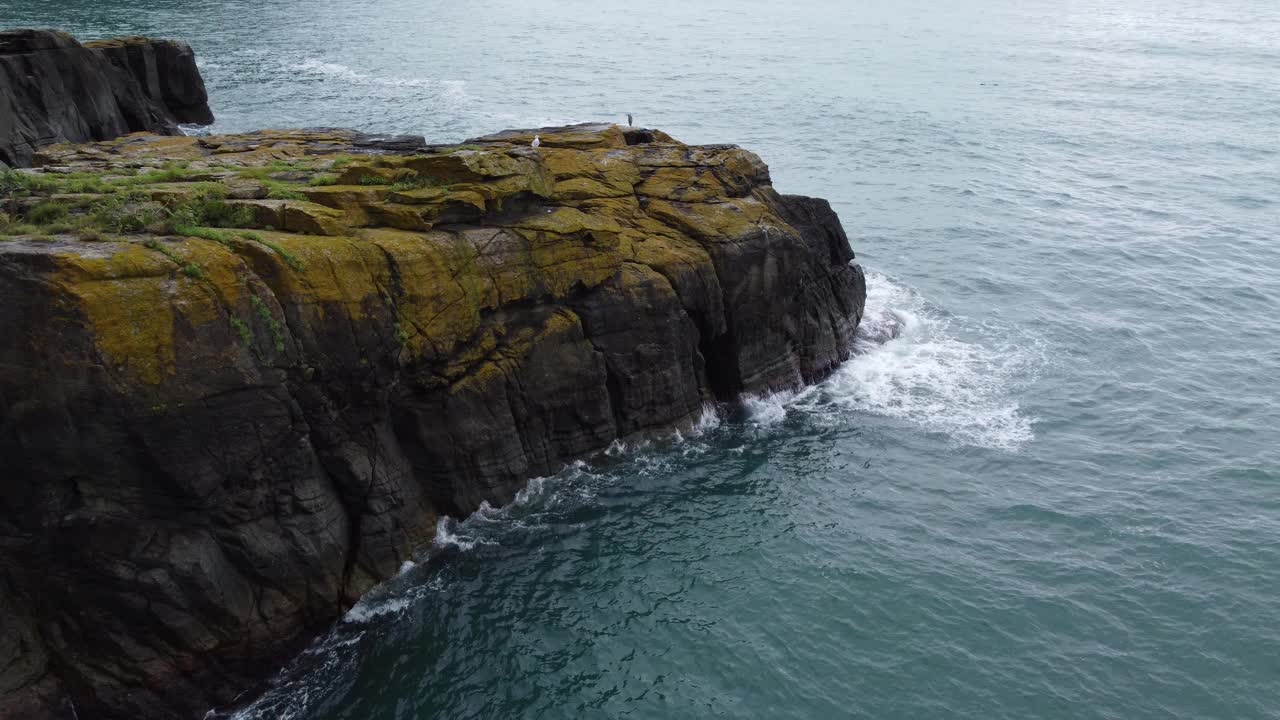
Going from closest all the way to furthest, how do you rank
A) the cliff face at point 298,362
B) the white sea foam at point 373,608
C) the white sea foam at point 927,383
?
the cliff face at point 298,362
the white sea foam at point 373,608
the white sea foam at point 927,383

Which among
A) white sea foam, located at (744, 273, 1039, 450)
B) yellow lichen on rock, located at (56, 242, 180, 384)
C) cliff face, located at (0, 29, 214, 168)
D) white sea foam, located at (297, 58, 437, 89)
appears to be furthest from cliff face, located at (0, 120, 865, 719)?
white sea foam, located at (297, 58, 437, 89)

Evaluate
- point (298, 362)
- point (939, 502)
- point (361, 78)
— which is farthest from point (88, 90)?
point (939, 502)

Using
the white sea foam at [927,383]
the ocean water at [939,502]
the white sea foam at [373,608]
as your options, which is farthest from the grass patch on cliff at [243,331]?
the white sea foam at [927,383]

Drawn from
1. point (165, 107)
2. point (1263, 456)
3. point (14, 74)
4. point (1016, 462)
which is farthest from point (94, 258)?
point (165, 107)

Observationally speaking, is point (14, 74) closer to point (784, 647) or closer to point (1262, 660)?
point (784, 647)

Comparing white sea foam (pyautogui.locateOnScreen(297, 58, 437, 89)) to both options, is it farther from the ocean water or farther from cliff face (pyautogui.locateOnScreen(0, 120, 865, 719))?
cliff face (pyautogui.locateOnScreen(0, 120, 865, 719))

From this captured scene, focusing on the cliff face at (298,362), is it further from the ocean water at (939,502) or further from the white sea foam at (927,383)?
the ocean water at (939,502)

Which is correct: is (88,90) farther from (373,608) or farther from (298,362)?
(373,608)

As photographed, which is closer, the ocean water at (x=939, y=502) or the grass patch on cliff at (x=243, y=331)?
the grass patch on cliff at (x=243, y=331)
